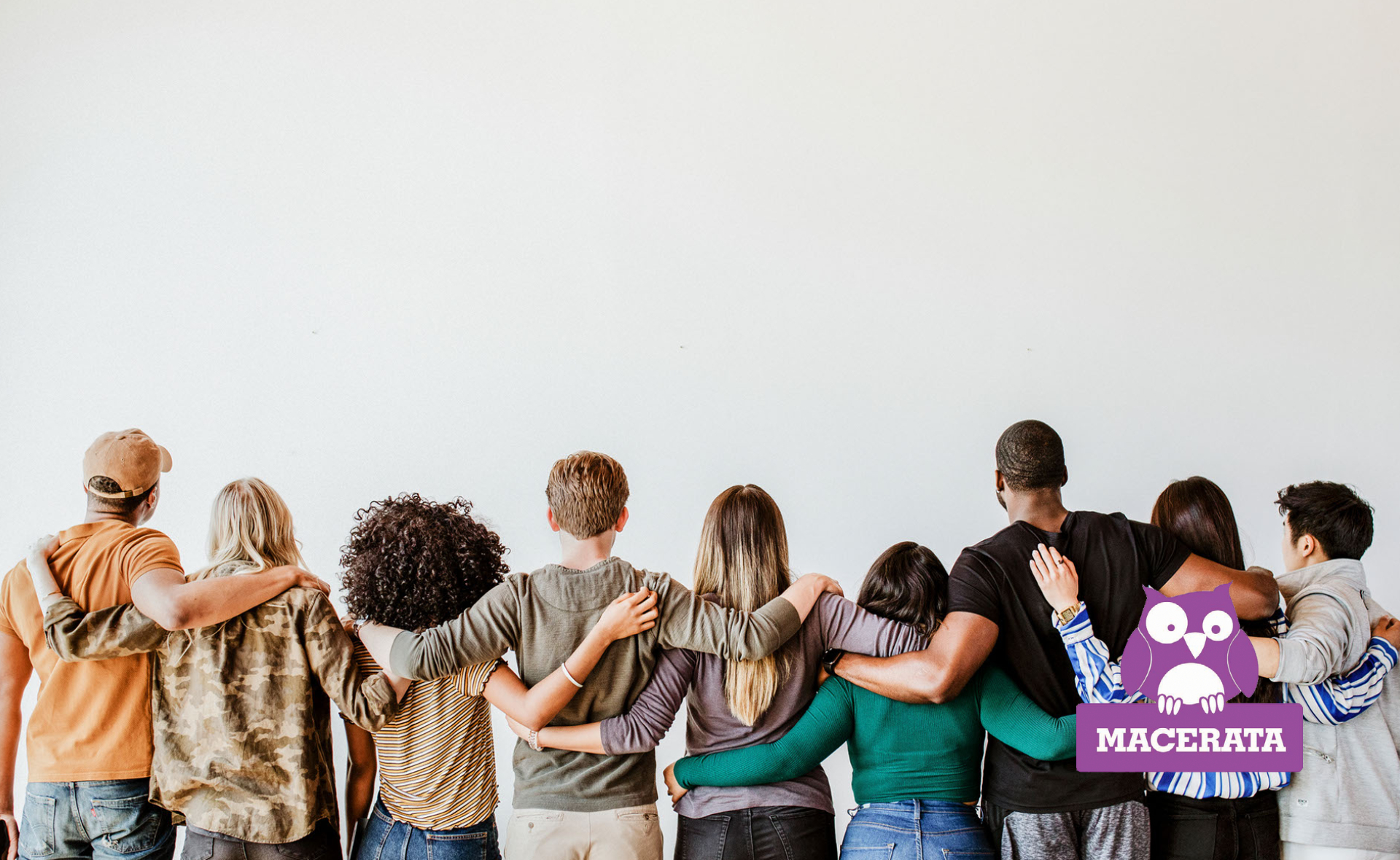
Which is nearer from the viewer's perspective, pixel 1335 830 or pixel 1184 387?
pixel 1335 830

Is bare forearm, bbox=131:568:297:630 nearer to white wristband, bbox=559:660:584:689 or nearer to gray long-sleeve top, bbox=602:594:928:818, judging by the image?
white wristband, bbox=559:660:584:689

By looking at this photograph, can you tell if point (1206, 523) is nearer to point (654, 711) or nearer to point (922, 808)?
point (922, 808)

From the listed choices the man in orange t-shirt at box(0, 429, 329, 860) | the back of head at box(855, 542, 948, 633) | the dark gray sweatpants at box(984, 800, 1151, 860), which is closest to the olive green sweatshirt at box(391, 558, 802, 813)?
the back of head at box(855, 542, 948, 633)

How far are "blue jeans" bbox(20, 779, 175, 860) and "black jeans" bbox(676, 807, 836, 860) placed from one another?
4.03 feet

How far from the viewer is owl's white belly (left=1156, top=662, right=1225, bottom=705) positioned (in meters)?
2.08

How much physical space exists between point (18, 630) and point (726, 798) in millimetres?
1655

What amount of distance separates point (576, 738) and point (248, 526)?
0.89 m

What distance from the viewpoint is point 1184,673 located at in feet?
6.82

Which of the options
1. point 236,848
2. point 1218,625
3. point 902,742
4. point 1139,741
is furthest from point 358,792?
point 1218,625

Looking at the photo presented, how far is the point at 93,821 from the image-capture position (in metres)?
2.03

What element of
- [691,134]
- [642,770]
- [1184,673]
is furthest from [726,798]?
[691,134]

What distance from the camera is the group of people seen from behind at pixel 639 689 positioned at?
6.21 feet

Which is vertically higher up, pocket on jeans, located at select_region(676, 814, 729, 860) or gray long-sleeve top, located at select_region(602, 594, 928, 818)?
gray long-sleeve top, located at select_region(602, 594, 928, 818)

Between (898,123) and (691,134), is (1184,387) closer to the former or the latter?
(898,123)
